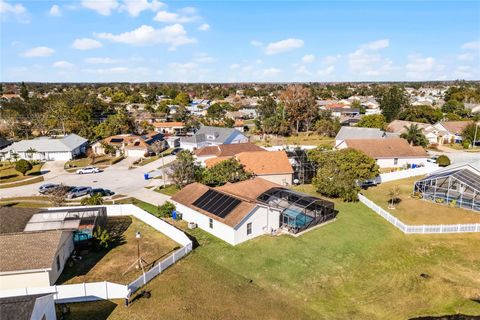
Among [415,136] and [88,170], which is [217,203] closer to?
[88,170]

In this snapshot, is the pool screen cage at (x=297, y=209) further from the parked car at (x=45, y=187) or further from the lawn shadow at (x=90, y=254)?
the parked car at (x=45, y=187)

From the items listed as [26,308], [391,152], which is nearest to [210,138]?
[391,152]

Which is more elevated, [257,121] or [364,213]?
[257,121]

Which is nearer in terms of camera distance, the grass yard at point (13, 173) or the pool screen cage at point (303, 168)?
the pool screen cage at point (303, 168)

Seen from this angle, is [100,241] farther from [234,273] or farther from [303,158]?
[303,158]

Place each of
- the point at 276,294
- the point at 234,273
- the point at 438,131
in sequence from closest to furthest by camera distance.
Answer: the point at 276,294 → the point at 234,273 → the point at 438,131

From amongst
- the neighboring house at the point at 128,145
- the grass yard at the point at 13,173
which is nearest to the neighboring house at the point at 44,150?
the grass yard at the point at 13,173

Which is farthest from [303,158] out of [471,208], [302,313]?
[302,313]
